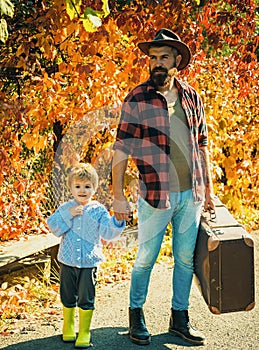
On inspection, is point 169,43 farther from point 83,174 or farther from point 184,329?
point 184,329

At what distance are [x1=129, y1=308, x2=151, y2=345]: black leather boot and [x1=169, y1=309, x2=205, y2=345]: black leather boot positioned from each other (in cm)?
20

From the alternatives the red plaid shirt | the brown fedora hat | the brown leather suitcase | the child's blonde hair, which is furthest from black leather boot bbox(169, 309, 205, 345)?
the brown fedora hat

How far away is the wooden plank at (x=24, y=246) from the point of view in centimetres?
514

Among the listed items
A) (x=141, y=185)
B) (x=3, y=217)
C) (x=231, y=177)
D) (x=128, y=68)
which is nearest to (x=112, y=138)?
(x=128, y=68)

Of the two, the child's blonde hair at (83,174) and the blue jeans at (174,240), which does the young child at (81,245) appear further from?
the blue jeans at (174,240)

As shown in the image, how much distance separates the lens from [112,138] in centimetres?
590

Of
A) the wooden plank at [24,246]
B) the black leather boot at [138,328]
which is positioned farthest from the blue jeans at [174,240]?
the wooden plank at [24,246]

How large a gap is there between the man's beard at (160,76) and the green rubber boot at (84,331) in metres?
1.43

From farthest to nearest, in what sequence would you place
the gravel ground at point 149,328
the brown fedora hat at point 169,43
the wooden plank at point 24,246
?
the wooden plank at point 24,246
the gravel ground at point 149,328
the brown fedora hat at point 169,43

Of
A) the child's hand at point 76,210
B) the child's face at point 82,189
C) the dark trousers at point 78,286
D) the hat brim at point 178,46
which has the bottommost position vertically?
the dark trousers at point 78,286

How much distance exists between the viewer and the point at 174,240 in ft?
14.2

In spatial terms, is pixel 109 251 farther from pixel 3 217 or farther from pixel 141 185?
pixel 141 185

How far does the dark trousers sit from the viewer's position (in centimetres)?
415

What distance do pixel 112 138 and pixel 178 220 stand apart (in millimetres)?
1811
